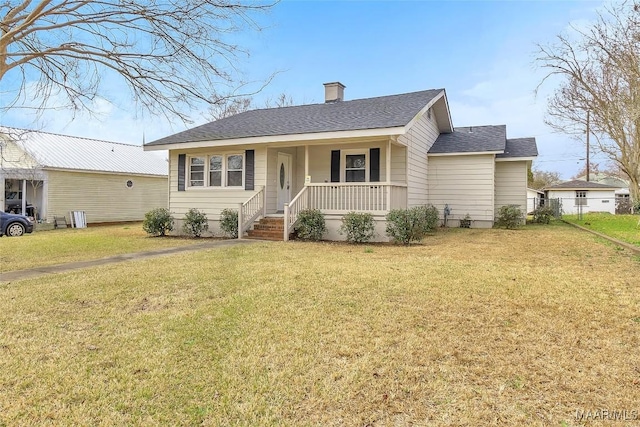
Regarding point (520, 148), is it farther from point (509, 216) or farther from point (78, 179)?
point (78, 179)

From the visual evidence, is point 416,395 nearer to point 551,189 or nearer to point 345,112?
point 345,112

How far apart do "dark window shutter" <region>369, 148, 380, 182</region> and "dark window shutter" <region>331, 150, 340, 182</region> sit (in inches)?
44.8

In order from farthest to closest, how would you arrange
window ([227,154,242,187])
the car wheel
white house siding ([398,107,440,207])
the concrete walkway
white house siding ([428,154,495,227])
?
white house siding ([428,154,495,227]) < the car wheel < window ([227,154,242,187]) < white house siding ([398,107,440,207]) < the concrete walkway

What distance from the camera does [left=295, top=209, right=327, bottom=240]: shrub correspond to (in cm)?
1123

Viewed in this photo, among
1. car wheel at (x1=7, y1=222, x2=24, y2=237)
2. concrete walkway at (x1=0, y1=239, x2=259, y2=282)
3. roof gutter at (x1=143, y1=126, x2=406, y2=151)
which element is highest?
roof gutter at (x1=143, y1=126, x2=406, y2=151)

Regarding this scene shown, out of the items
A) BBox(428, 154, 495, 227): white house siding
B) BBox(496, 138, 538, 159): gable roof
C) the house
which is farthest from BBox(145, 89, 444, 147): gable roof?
BBox(496, 138, 538, 159): gable roof

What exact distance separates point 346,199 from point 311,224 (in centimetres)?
134

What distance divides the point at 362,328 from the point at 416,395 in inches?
49.9

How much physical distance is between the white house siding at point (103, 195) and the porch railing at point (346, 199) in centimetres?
1325

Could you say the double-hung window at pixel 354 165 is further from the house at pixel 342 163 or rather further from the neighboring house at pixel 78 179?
the neighboring house at pixel 78 179

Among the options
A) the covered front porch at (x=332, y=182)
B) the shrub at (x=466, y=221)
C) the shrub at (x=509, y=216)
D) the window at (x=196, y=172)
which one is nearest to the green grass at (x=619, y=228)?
the shrub at (x=509, y=216)

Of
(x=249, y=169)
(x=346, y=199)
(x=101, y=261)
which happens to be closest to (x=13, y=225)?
(x=249, y=169)

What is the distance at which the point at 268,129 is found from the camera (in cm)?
1280

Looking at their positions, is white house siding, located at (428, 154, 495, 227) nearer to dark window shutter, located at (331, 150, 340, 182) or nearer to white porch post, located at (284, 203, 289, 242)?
dark window shutter, located at (331, 150, 340, 182)
